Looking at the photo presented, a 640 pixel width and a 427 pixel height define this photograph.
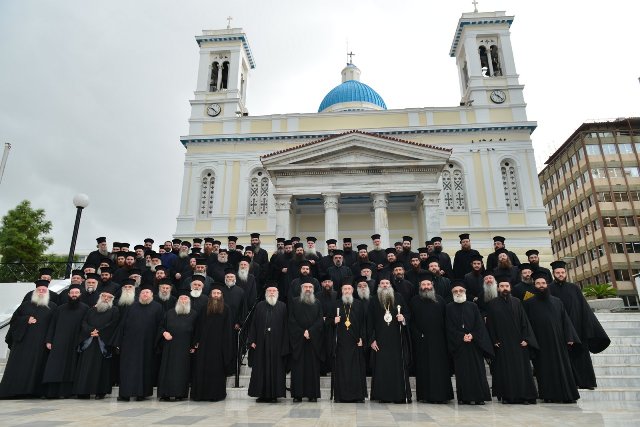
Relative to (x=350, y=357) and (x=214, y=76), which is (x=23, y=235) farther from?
(x=350, y=357)

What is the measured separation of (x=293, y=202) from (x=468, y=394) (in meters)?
13.7

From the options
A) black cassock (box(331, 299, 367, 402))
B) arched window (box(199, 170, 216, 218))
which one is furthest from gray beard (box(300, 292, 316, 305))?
arched window (box(199, 170, 216, 218))

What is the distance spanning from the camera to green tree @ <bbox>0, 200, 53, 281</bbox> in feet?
87.9

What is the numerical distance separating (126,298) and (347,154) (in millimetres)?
12484

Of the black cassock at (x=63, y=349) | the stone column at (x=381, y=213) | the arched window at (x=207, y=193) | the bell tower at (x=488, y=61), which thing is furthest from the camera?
the bell tower at (x=488, y=61)

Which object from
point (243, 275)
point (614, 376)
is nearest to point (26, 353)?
point (243, 275)

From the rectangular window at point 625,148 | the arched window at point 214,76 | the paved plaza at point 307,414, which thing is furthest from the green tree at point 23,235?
the rectangular window at point 625,148

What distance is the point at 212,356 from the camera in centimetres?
668

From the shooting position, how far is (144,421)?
4.45 m

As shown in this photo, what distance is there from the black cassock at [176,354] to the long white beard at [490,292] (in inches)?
200

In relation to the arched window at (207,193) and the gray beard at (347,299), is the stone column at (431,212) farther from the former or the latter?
the arched window at (207,193)

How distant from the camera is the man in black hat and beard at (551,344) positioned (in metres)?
6.14

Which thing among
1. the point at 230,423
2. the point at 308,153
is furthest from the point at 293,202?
the point at 230,423

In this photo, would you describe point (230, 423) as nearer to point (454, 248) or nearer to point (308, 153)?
point (308, 153)
